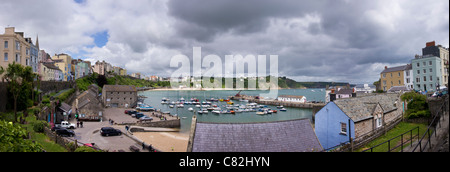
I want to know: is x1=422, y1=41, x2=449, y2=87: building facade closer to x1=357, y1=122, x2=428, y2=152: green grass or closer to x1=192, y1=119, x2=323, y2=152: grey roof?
x1=357, y1=122, x2=428, y2=152: green grass

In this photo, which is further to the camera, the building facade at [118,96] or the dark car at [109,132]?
the building facade at [118,96]

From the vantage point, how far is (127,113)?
170 feet

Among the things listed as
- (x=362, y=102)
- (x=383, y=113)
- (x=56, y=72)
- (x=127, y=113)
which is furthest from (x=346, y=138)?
(x=56, y=72)

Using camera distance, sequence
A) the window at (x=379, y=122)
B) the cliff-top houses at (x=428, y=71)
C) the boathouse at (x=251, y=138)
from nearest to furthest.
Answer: the boathouse at (x=251, y=138)
the window at (x=379, y=122)
the cliff-top houses at (x=428, y=71)

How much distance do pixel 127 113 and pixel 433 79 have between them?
69951 mm

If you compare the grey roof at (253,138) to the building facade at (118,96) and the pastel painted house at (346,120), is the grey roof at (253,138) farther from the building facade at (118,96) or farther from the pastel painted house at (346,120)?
the building facade at (118,96)

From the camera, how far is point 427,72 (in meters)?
44.9

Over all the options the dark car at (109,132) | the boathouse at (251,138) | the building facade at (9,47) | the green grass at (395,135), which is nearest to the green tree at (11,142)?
the boathouse at (251,138)

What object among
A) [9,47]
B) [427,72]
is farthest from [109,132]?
[427,72]

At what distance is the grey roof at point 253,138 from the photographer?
11.0m

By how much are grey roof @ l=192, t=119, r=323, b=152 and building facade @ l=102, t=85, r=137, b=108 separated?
197 ft

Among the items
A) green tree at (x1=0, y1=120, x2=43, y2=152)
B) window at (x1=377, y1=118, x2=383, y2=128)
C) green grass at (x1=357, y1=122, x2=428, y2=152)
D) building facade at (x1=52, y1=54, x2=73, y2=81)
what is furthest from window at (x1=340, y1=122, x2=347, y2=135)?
Answer: building facade at (x1=52, y1=54, x2=73, y2=81)

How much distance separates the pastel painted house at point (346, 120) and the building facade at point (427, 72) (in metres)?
32.4
